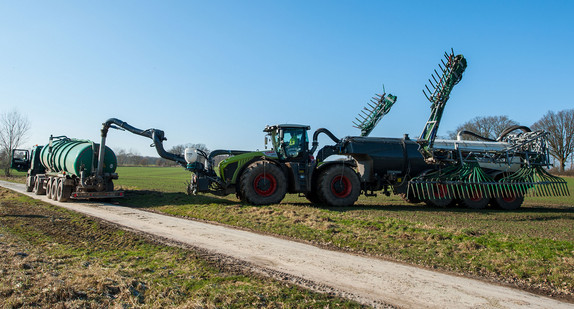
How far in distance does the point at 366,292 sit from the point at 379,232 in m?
4.25

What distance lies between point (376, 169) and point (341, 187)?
1.71m

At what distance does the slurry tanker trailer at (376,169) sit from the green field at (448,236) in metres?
1.05

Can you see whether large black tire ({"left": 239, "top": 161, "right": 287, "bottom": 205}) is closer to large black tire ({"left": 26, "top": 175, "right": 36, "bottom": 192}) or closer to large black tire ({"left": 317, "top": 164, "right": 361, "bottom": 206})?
Result: large black tire ({"left": 317, "top": 164, "right": 361, "bottom": 206})

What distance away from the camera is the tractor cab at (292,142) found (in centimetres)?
1520

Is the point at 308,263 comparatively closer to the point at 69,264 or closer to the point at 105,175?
the point at 69,264

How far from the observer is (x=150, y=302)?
16.0 feet

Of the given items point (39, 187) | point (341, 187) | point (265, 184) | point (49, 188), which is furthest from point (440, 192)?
point (39, 187)

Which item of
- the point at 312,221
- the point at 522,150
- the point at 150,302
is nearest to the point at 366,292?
the point at 150,302

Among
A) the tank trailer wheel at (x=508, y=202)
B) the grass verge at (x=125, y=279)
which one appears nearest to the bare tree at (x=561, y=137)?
the tank trailer wheel at (x=508, y=202)

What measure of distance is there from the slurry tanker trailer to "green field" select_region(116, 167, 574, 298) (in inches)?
41.5

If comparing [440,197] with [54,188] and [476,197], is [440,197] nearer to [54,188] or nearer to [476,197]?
[476,197]

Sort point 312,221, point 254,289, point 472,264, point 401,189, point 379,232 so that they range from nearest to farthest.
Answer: point 254,289 → point 472,264 → point 379,232 → point 312,221 → point 401,189

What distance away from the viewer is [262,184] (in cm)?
1467

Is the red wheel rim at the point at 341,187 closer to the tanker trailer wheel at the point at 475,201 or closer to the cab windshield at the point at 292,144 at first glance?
the cab windshield at the point at 292,144
